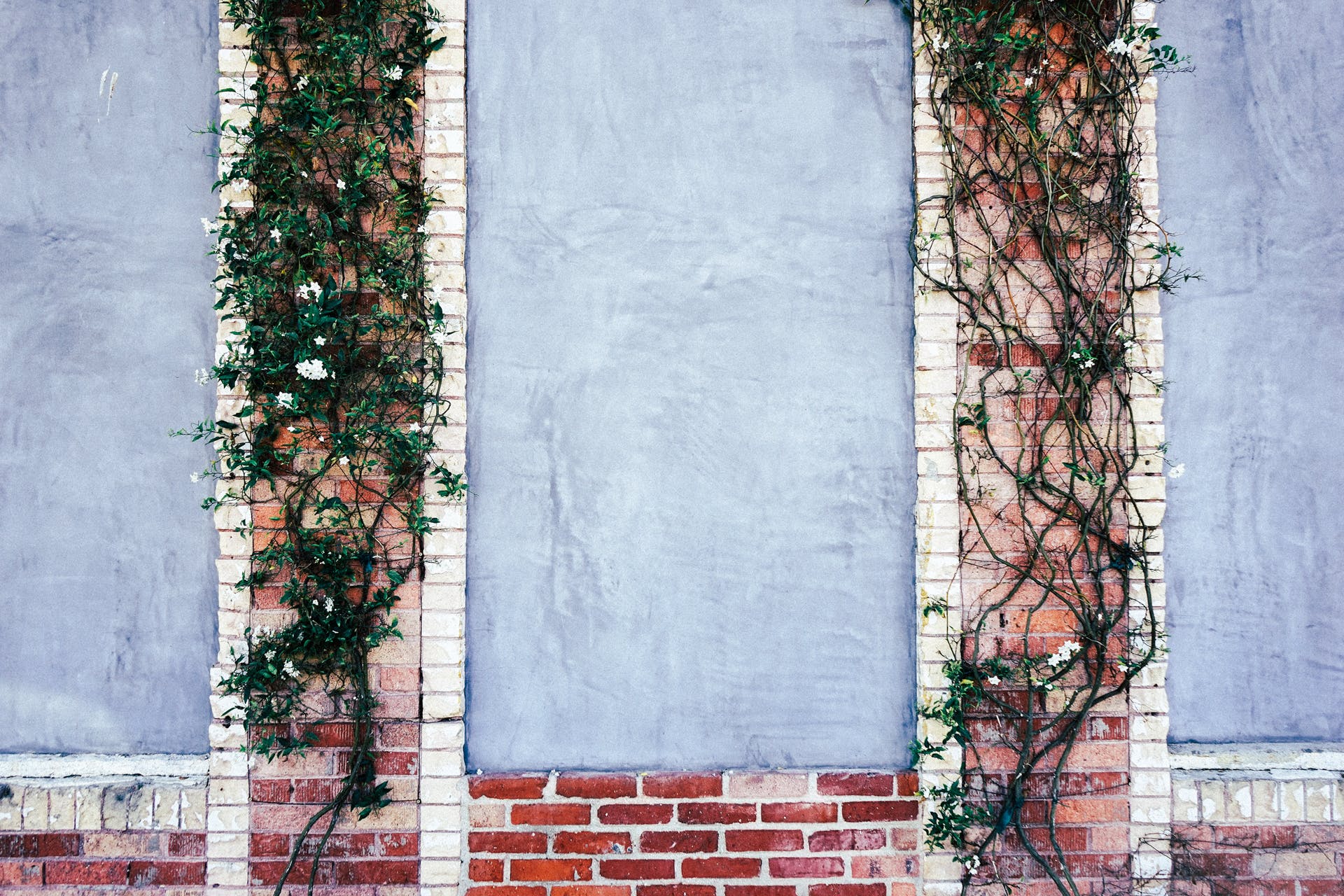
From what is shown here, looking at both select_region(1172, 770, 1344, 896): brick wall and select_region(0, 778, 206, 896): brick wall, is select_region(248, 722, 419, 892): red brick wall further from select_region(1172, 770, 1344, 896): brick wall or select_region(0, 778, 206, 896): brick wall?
select_region(1172, 770, 1344, 896): brick wall

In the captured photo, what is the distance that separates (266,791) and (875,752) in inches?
74.6

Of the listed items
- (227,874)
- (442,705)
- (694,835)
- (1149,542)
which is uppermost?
(1149,542)

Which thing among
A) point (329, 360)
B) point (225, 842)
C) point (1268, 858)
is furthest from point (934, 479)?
point (225, 842)

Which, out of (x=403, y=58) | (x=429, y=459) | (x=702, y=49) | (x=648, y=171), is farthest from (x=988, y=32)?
(x=429, y=459)

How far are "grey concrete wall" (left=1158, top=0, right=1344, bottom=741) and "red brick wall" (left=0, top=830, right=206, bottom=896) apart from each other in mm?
3156

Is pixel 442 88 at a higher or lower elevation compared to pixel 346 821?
higher

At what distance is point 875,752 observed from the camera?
2.49 metres

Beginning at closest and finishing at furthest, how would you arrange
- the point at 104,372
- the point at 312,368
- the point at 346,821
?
the point at 312,368
the point at 346,821
the point at 104,372

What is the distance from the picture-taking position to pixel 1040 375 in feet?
8.10

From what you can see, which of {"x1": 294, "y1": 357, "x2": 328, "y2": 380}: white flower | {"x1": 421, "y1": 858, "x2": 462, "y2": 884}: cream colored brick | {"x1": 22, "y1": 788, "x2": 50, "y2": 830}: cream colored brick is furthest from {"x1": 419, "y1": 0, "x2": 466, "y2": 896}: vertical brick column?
{"x1": 22, "y1": 788, "x2": 50, "y2": 830}: cream colored brick

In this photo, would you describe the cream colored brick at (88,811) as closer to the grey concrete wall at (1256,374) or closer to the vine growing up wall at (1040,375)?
the vine growing up wall at (1040,375)

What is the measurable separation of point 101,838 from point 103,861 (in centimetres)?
7

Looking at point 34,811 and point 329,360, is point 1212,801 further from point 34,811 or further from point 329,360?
point 34,811

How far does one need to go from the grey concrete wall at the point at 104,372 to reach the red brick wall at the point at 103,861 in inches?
10.2
